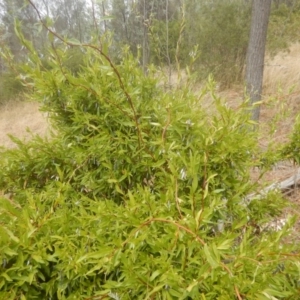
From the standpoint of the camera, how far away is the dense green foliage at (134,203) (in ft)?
2.89

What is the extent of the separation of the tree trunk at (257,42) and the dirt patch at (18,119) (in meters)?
5.39

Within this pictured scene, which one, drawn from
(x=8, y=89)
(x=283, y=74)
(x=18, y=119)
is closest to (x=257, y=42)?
(x=283, y=74)

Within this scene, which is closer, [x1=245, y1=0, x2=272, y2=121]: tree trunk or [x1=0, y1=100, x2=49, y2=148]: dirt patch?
[x1=245, y1=0, x2=272, y2=121]: tree trunk

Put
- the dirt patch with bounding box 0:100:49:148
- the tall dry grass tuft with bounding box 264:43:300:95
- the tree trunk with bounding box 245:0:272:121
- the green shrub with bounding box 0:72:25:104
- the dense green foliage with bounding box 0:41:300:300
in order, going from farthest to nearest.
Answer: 1. the green shrub with bounding box 0:72:25:104
2. the dirt patch with bounding box 0:100:49:148
3. the tall dry grass tuft with bounding box 264:43:300:95
4. the tree trunk with bounding box 245:0:272:121
5. the dense green foliage with bounding box 0:41:300:300

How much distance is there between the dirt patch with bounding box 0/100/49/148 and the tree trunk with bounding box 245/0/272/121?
5386 mm

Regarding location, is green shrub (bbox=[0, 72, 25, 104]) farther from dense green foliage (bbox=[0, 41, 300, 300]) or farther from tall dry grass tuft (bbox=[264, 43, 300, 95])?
dense green foliage (bbox=[0, 41, 300, 300])

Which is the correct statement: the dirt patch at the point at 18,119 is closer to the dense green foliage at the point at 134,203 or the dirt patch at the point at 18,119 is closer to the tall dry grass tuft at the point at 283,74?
the tall dry grass tuft at the point at 283,74

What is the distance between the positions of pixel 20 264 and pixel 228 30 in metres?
7.88

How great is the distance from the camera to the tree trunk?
15.7ft

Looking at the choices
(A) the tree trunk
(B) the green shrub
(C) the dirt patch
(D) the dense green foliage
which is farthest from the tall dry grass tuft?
(B) the green shrub

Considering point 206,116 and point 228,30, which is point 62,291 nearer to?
point 206,116

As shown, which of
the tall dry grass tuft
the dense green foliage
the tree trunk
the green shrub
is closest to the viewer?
the dense green foliage

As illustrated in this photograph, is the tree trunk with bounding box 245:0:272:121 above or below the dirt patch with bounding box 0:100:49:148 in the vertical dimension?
above

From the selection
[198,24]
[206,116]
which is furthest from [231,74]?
[206,116]
